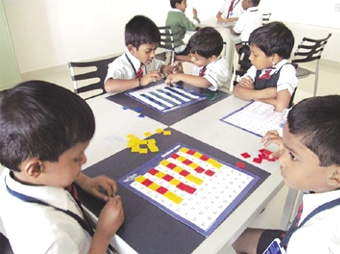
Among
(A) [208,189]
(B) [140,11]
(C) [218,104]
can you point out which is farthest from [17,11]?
(A) [208,189]

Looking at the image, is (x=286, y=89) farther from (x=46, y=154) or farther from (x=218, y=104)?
(x=46, y=154)

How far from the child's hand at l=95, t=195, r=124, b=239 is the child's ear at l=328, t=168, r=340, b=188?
527 millimetres

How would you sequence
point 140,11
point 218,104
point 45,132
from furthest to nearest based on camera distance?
point 140,11, point 218,104, point 45,132

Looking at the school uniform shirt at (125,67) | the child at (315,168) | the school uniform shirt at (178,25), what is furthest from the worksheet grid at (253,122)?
the school uniform shirt at (178,25)

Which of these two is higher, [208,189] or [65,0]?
[65,0]

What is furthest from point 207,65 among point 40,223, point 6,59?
point 6,59

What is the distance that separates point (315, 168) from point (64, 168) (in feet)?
2.00

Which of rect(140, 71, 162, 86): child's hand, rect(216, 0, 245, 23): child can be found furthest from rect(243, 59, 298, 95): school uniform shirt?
rect(216, 0, 245, 23): child

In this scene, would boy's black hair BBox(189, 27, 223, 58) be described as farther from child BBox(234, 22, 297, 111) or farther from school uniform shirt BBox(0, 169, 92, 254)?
school uniform shirt BBox(0, 169, 92, 254)

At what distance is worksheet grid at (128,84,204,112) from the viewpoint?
1.33m

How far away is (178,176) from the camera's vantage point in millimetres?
878

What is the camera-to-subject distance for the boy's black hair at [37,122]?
1.93 feet

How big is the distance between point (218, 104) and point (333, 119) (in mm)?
697

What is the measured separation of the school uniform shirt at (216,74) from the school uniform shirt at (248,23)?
59.5 inches
